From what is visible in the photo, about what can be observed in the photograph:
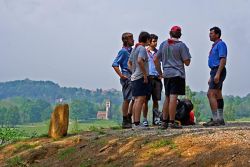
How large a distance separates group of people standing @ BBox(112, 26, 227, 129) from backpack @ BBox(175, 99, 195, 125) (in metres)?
0.55

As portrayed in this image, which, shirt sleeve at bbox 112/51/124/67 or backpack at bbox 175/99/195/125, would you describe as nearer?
Answer: shirt sleeve at bbox 112/51/124/67

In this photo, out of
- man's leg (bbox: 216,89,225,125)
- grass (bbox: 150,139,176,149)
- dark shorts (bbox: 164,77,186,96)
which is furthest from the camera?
man's leg (bbox: 216,89,225,125)

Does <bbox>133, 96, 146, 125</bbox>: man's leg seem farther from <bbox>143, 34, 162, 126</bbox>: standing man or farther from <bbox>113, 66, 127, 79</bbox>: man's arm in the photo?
<bbox>143, 34, 162, 126</bbox>: standing man

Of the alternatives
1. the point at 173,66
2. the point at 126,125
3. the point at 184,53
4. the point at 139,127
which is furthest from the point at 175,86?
the point at 126,125

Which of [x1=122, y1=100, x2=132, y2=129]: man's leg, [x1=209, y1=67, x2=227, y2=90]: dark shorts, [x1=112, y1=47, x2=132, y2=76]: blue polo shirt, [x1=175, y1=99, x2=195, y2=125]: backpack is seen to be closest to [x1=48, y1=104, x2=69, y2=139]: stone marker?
[x1=122, y1=100, x2=132, y2=129]: man's leg

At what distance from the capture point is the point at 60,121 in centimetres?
1196

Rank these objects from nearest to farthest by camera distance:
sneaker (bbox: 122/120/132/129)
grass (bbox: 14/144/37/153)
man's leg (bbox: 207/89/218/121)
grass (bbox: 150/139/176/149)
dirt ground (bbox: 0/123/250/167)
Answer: dirt ground (bbox: 0/123/250/167) → grass (bbox: 150/139/176/149) → man's leg (bbox: 207/89/218/121) → grass (bbox: 14/144/37/153) → sneaker (bbox: 122/120/132/129)

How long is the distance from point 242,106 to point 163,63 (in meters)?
164

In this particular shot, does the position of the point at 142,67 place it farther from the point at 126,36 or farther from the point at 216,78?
the point at 216,78

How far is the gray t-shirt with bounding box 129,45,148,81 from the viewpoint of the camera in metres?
10.8

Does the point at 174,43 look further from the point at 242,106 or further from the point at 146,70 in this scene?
the point at 242,106

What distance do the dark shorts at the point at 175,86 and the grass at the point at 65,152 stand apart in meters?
2.04

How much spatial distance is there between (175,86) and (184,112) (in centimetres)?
273

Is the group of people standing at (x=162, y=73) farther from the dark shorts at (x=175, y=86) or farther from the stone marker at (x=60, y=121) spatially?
the stone marker at (x=60, y=121)
